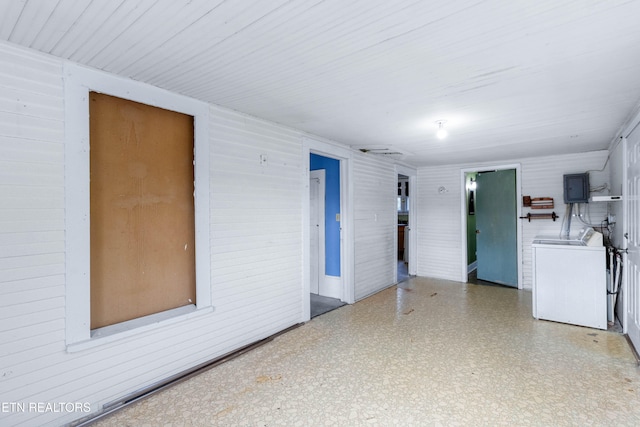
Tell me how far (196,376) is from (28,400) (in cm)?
106

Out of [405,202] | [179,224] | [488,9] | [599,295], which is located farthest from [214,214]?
[405,202]

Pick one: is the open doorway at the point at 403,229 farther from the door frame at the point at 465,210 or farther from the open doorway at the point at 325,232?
the open doorway at the point at 325,232

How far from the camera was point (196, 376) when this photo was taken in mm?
2646

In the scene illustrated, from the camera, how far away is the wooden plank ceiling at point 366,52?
1.57m

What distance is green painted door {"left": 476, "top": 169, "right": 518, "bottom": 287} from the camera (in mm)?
5773

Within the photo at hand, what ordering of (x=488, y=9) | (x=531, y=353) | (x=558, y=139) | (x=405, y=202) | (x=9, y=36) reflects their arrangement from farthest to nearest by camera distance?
(x=405, y=202) < (x=558, y=139) < (x=531, y=353) < (x=9, y=36) < (x=488, y=9)

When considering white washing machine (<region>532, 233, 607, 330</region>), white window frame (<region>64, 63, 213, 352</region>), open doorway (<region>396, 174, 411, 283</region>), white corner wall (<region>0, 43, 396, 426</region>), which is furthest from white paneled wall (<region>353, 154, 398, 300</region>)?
white window frame (<region>64, 63, 213, 352</region>)

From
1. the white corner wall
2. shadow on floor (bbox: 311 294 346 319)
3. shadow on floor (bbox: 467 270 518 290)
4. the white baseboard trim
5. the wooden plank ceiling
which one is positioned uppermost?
the wooden plank ceiling

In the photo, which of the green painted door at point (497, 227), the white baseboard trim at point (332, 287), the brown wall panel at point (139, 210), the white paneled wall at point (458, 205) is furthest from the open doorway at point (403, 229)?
the brown wall panel at point (139, 210)

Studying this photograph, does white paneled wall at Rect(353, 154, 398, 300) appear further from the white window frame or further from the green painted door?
the white window frame

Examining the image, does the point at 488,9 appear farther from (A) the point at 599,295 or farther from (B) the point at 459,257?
(B) the point at 459,257

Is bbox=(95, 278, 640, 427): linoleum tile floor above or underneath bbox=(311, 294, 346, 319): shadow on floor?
underneath

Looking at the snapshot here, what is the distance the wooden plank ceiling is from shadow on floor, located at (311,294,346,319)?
260 centimetres

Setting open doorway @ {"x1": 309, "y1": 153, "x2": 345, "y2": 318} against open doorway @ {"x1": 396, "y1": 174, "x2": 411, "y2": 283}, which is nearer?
open doorway @ {"x1": 309, "y1": 153, "x2": 345, "y2": 318}
